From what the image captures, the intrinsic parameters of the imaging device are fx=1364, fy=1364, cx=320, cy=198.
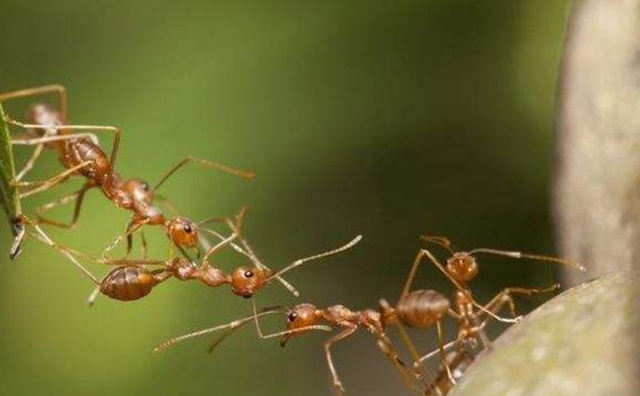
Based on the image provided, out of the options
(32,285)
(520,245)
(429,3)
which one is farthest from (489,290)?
(32,285)

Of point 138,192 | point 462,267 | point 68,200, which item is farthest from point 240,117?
point 462,267

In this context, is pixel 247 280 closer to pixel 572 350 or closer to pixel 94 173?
pixel 94 173

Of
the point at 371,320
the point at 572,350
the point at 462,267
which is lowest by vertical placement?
the point at 371,320

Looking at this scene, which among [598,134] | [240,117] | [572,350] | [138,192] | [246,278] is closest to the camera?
[572,350]

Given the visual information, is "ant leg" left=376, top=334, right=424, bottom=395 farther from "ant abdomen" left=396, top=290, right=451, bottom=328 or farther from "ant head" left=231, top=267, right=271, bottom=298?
"ant head" left=231, top=267, right=271, bottom=298

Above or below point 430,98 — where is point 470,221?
below

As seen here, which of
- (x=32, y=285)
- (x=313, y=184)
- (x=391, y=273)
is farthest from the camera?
(x=391, y=273)

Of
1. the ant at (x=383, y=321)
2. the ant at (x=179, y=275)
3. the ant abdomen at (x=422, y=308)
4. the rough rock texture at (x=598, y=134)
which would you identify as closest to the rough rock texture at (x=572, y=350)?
the rough rock texture at (x=598, y=134)

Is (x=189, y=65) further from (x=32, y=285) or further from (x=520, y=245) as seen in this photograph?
(x=520, y=245)
